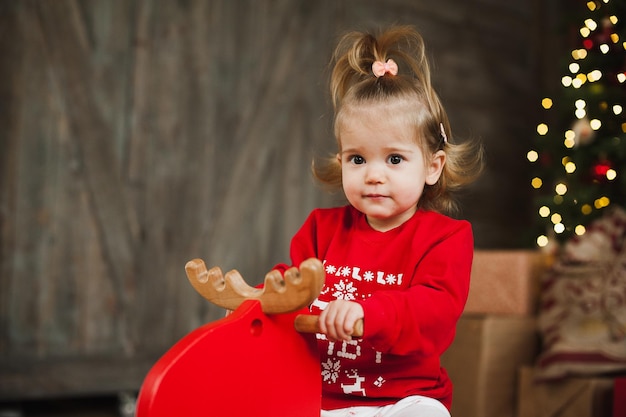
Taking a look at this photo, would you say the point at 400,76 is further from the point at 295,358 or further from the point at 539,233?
the point at 539,233

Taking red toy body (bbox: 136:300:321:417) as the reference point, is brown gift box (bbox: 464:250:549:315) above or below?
below

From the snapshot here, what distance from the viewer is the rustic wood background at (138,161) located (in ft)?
9.98

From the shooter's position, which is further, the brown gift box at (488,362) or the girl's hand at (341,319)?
the brown gift box at (488,362)

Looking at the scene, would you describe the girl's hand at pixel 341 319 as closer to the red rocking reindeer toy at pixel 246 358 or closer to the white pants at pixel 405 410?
the red rocking reindeer toy at pixel 246 358

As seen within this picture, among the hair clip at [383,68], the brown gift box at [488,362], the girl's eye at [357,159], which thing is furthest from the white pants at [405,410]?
the brown gift box at [488,362]

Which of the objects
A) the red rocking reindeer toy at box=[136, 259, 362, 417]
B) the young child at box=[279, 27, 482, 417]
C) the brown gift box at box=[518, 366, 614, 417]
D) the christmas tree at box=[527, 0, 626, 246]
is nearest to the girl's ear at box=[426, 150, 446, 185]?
the young child at box=[279, 27, 482, 417]

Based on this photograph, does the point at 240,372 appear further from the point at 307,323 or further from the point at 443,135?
→ the point at 443,135

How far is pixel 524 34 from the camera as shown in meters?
5.11

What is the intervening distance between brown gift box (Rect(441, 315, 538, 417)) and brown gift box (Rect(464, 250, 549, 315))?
0.06 metres

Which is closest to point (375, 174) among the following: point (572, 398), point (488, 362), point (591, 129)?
point (572, 398)

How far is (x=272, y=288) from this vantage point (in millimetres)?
1217

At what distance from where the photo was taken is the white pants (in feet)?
4.41

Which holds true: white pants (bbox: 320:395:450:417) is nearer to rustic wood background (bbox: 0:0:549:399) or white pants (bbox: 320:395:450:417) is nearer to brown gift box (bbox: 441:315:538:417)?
rustic wood background (bbox: 0:0:549:399)

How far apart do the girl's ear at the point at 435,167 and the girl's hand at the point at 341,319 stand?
44 cm
